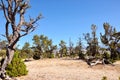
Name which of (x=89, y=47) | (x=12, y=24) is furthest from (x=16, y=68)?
(x=89, y=47)

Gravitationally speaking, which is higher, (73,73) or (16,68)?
(16,68)

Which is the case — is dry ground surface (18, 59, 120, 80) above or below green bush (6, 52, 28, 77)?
below

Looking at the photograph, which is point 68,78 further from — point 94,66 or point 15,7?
point 94,66

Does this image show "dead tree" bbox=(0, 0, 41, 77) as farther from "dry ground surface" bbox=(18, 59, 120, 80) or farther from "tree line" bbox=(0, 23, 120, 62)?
"tree line" bbox=(0, 23, 120, 62)

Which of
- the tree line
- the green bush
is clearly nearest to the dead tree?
the green bush

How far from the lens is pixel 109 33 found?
43719mm

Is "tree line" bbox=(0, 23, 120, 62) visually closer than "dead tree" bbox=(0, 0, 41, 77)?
No

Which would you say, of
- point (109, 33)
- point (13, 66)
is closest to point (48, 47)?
point (109, 33)

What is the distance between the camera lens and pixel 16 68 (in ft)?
58.0

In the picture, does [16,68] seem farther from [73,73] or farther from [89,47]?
[89,47]

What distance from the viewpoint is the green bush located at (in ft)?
56.6

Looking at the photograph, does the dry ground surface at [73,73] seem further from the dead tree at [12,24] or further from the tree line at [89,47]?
the tree line at [89,47]

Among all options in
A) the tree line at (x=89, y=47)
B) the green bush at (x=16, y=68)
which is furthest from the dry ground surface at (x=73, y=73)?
the tree line at (x=89, y=47)

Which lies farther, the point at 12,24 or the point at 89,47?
the point at 89,47
